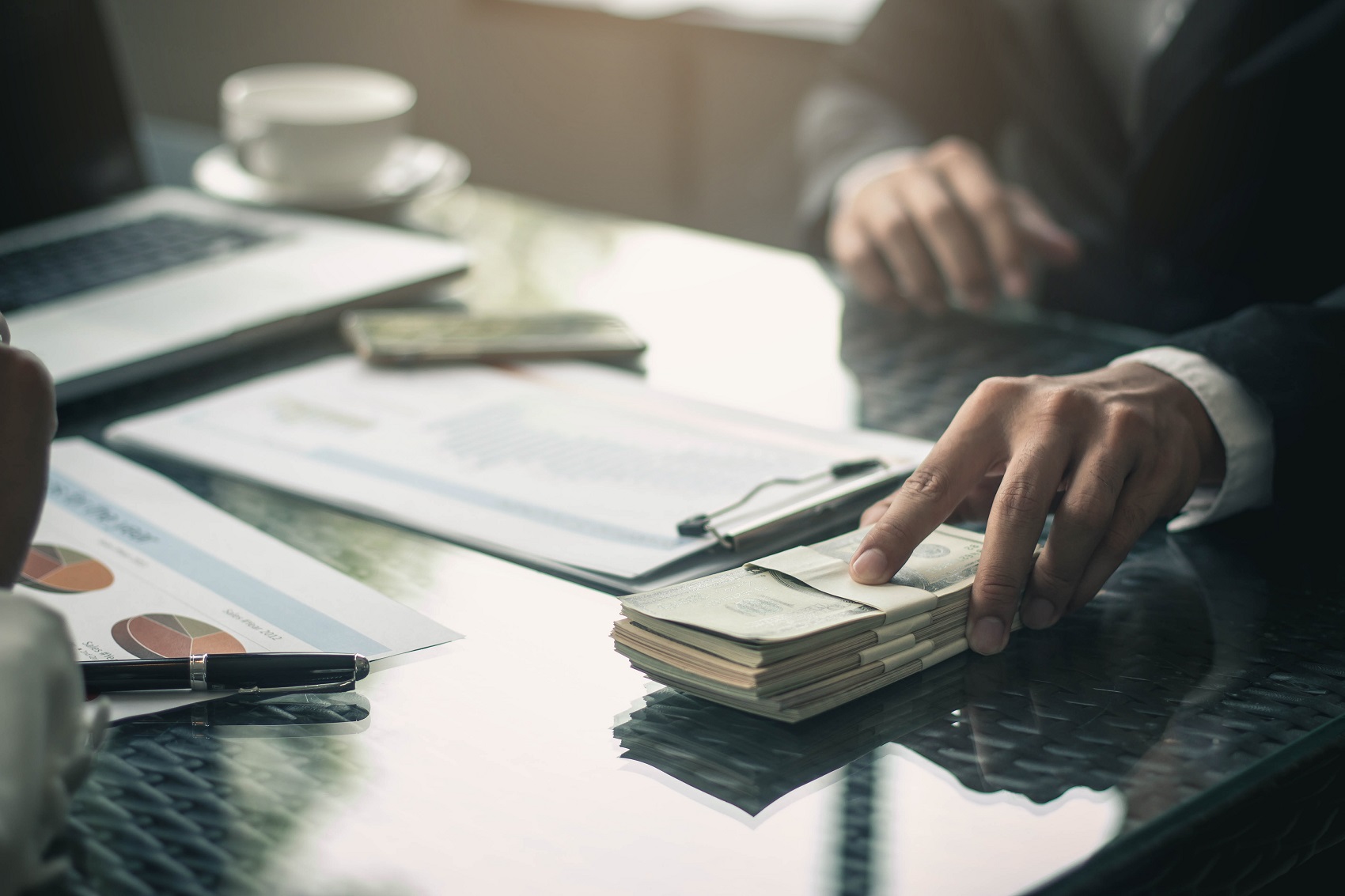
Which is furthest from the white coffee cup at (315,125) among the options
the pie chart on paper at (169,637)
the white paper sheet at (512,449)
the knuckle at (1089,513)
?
the knuckle at (1089,513)

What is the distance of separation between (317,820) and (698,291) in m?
0.65

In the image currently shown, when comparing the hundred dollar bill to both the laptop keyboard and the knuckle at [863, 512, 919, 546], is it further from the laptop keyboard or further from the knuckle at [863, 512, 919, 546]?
the laptop keyboard

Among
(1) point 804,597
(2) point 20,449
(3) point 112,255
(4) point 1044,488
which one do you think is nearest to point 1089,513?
(4) point 1044,488

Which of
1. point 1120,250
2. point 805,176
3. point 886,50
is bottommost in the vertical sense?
point 1120,250

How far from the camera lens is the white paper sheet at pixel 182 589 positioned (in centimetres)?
49

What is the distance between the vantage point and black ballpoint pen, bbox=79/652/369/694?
455 mm

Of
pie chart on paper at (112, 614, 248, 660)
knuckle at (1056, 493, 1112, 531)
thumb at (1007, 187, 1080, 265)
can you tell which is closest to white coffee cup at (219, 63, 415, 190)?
thumb at (1007, 187, 1080, 265)

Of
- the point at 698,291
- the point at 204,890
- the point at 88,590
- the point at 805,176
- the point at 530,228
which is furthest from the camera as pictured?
the point at 805,176

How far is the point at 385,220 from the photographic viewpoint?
1161mm

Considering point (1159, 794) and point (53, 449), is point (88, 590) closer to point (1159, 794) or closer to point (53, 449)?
point (53, 449)

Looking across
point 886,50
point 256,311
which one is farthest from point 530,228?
point 886,50

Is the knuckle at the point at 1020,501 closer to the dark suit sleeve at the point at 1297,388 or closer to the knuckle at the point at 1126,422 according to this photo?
the knuckle at the point at 1126,422

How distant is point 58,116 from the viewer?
108 cm

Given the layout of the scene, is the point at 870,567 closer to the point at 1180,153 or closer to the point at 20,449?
the point at 20,449
